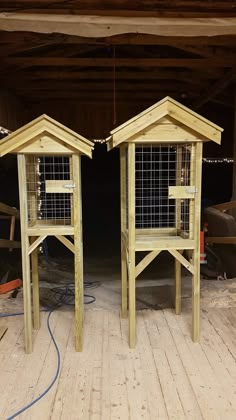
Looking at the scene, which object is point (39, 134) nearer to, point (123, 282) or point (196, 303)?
point (123, 282)

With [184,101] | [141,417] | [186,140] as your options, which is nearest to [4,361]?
[141,417]

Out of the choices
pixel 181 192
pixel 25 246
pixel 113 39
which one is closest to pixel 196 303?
pixel 181 192

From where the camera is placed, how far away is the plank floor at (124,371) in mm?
1900

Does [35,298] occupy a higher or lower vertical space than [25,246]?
lower

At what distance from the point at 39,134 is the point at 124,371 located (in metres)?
1.62

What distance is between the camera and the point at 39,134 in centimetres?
232

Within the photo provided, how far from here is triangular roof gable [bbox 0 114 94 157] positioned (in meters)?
2.28

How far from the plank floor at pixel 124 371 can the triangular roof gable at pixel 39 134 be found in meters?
1.40

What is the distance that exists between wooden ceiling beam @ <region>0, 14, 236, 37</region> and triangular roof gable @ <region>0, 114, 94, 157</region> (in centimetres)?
107

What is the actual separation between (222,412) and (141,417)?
432 mm

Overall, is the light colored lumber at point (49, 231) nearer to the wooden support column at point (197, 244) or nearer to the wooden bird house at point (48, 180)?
the wooden bird house at point (48, 180)

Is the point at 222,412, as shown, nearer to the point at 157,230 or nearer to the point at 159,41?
the point at 157,230

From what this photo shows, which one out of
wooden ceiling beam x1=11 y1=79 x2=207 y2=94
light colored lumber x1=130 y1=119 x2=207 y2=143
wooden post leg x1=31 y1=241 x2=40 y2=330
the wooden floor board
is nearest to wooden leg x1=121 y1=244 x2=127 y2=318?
the wooden floor board

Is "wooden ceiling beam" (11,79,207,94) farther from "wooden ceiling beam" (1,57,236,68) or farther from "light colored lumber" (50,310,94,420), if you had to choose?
"light colored lumber" (50,310,94,420)
